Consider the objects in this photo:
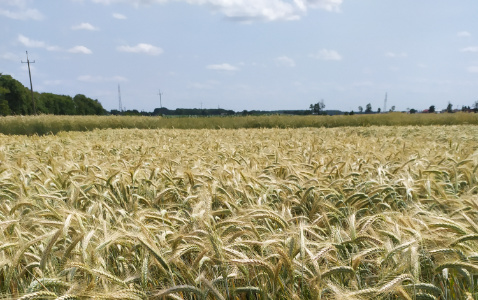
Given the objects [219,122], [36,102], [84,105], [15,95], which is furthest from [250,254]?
[84,105]

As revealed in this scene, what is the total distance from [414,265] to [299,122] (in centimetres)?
2792

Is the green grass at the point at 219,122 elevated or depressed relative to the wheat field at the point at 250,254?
depressed

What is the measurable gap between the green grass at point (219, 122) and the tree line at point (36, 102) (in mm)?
27994

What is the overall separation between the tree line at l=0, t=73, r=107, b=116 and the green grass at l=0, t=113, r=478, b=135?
27994mm

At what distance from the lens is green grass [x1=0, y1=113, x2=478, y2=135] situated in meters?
27.5

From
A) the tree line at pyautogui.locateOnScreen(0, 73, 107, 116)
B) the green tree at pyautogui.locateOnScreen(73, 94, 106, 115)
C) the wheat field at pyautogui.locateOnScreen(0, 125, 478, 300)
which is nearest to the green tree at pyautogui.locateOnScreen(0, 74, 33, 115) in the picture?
the tree line at pyautogui.locateOnScreen(0, 73, 107, 116)

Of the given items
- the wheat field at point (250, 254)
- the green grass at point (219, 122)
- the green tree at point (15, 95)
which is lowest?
the green grass at point (219, 122)

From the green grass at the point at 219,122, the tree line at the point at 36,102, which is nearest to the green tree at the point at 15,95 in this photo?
the tree line at the point at 36,102

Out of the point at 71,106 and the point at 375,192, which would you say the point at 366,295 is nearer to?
the point at 375,192

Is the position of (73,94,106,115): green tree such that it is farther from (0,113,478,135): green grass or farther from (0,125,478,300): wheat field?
(0,125,478,300): wheat field

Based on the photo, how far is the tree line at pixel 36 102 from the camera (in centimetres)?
6890

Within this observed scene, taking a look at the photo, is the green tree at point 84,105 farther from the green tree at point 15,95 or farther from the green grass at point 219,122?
the green grass at point 219,122

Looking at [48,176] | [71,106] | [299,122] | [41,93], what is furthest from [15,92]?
[48,176]

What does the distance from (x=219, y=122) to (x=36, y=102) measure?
64.5m
